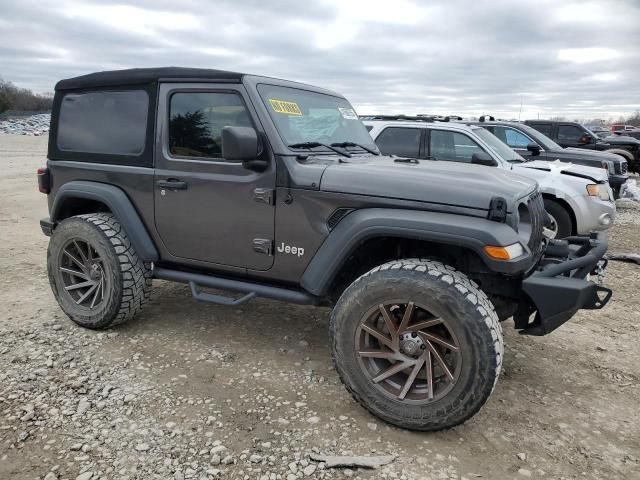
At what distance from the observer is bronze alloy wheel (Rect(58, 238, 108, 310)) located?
4.00m

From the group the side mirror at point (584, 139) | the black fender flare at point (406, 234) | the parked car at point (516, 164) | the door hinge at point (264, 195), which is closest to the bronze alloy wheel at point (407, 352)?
the black fender flare at point (406, 234)

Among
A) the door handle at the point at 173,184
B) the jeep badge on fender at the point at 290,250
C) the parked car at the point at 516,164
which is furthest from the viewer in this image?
the parked car at the point at 516,164

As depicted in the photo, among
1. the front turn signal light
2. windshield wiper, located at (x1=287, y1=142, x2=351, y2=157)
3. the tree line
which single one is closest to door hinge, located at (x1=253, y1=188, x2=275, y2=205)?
windshield wiper, located at (x1=287, y1=142, x2=351, y2=157)

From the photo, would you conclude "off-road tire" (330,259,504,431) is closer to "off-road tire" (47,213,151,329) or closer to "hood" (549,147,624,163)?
"off-road tire" (47,213,151,329)

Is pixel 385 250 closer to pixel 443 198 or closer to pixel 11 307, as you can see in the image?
pixel 443 198

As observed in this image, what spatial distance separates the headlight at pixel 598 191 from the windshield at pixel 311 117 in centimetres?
403

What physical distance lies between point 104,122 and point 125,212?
79 cm

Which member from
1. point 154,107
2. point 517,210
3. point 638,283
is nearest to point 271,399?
point 517,210

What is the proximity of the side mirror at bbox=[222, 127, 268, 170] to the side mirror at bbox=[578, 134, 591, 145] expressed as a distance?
1167 cm

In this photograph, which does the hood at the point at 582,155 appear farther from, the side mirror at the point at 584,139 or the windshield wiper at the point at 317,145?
the windshield wiper at the point at 317,145

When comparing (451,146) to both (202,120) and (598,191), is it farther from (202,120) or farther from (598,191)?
(202,120)

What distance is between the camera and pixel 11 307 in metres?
4.50

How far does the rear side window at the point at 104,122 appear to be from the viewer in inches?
151

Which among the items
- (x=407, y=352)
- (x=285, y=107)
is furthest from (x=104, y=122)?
(x=407, y=352)
